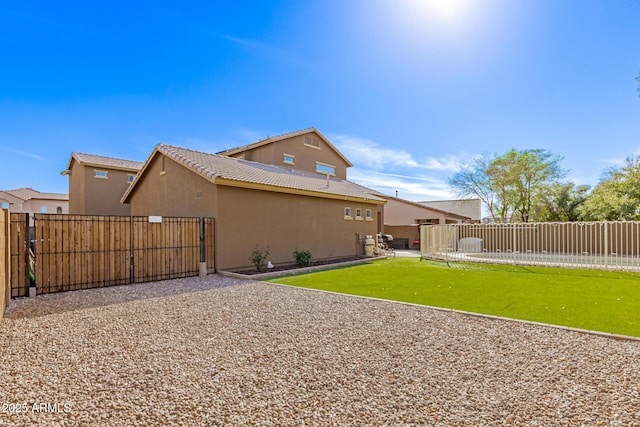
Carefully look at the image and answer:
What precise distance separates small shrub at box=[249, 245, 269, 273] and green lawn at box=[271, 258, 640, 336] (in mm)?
1578

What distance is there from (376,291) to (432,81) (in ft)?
32.1

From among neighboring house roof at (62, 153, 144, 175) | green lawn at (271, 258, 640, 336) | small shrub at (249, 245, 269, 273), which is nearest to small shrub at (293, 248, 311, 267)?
small shrub at (249, 245, 269, 273)

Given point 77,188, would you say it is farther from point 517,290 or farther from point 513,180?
point 513,180

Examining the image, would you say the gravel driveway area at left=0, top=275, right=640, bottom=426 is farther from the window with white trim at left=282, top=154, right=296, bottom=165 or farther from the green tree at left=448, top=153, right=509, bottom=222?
the green tree at left=448, top=153, right=509, bottom=222

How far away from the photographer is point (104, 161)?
75.0 ft

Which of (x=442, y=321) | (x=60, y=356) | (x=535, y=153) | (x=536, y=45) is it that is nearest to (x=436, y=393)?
(x=442, y=321)

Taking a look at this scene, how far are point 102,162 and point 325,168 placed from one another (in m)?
16.1

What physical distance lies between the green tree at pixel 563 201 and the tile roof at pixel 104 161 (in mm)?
31771

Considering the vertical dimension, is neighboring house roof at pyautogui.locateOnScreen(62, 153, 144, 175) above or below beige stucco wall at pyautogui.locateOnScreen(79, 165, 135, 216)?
above

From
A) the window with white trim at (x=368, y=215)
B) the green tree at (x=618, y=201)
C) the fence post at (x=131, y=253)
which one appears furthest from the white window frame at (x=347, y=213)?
the green tree at (x=618, y=201)

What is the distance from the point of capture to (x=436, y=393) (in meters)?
2.99

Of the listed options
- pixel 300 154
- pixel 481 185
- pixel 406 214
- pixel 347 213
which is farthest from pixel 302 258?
pixel 481 185

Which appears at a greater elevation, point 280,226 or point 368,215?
point 368,215

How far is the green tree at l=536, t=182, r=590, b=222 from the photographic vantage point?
2383 cm
